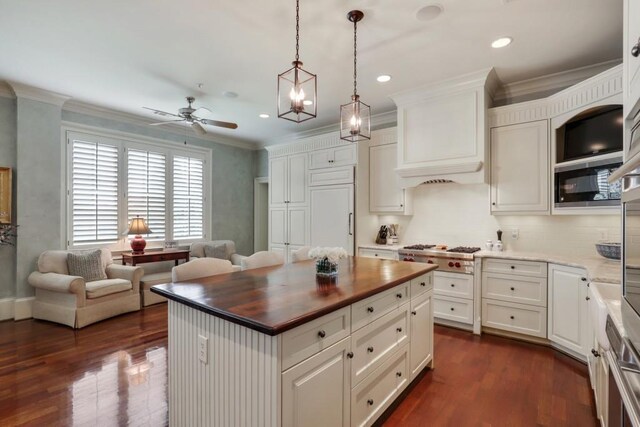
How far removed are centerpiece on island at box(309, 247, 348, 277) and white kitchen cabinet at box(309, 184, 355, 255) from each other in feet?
7.13

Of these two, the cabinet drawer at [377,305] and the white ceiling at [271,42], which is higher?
Answer: the white ceiling at [271,42]

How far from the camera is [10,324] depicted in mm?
3943

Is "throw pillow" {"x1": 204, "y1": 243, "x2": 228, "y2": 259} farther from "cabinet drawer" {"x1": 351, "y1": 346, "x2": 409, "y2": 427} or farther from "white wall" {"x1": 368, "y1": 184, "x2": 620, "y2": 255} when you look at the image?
"cabinet drawer" {"x1": 351, "y1": 346, "x2": 409, "y2": 427}

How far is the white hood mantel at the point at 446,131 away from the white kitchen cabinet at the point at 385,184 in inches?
11.3

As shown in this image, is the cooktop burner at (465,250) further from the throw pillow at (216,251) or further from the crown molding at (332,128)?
the throw pillow at (216,251)

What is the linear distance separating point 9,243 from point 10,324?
1.01 meters

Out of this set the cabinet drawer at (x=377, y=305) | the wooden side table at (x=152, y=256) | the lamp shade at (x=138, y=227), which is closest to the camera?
the cabinet drawer at (x=377, y=305)

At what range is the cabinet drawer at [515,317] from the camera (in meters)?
3.23

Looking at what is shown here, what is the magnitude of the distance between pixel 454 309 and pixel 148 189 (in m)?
4.99

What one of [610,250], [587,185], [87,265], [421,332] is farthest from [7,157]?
[610,250]

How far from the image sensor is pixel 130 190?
5.11 m

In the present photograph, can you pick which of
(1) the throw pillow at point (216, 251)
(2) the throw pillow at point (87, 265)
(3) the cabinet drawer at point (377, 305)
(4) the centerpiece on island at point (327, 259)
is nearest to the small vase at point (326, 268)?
(4) the centerpiece on island at point (327, 259)

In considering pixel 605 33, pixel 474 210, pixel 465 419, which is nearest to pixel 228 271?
pixel 465 419

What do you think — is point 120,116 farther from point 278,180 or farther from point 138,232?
point 278,180
